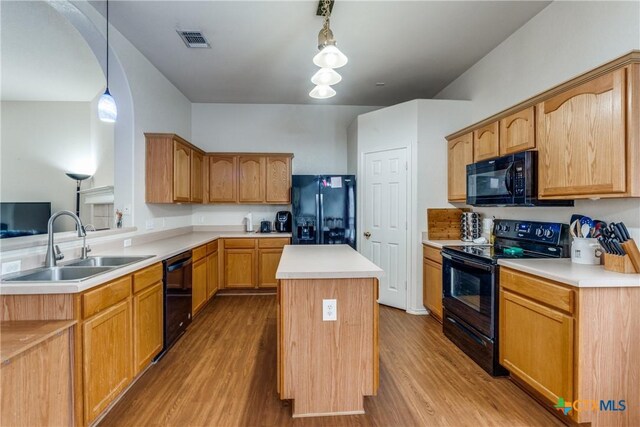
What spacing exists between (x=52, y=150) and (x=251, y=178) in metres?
2.26

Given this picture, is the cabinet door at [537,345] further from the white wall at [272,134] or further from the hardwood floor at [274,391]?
the white wall at [272,134]

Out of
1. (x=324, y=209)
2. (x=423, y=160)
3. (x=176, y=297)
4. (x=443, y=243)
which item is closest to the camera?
(x=176, y=297)

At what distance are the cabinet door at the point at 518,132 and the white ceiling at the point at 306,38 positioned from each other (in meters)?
0.96

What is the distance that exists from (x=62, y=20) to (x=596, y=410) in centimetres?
485

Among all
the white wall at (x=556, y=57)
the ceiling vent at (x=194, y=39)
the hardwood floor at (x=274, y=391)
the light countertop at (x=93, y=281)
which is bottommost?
the hardwood floor at (x=274, y=391)

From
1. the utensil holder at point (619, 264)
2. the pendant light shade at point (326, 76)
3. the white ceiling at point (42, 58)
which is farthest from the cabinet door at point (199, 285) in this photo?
the utensil holder at point (619, 264)

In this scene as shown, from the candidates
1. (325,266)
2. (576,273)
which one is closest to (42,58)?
(325,266)

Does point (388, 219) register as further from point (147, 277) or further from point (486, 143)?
point (147, 277)

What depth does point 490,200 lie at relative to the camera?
2.63 m

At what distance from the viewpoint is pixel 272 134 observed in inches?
189

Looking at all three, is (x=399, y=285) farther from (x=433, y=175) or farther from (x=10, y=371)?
(x=10, y=371)

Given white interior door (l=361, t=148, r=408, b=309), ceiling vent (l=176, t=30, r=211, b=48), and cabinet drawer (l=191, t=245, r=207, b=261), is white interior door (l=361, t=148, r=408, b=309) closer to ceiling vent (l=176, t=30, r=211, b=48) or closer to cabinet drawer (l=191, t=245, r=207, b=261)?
cabinet drawer (l=191, t=245, r=207, b=261)

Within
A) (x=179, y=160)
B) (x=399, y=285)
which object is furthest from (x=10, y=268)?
(x=399, y=285)

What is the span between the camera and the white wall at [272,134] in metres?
4.75
